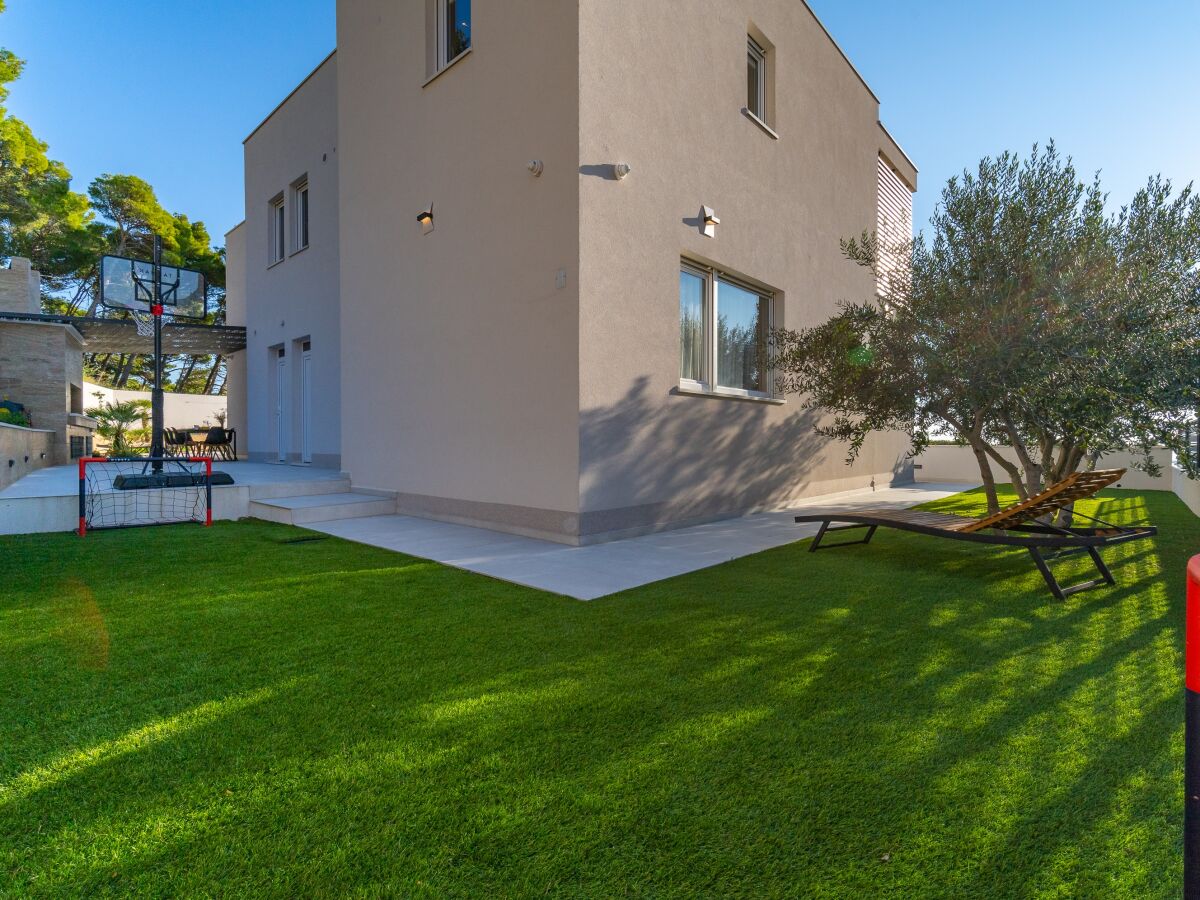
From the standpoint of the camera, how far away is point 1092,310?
5.43 m

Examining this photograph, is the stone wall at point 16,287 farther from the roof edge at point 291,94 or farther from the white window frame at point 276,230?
the roof edge at point 291,94

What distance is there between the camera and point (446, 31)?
8.03 meters

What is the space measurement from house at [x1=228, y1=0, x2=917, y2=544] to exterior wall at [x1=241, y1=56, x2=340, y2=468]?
306mm

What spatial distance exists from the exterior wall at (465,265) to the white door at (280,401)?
4.77 metres

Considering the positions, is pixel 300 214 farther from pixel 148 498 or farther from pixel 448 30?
pixel 148 498

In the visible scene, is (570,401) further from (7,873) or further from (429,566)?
(7,873)

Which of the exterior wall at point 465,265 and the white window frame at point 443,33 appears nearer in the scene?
the exterior wall at point 465,265

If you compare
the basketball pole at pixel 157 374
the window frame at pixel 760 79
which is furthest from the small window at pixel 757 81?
the basketball pole at pixel 157 374

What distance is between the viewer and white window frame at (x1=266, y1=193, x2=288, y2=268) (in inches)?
533

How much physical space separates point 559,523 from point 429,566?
150 cm

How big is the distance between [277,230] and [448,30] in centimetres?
798

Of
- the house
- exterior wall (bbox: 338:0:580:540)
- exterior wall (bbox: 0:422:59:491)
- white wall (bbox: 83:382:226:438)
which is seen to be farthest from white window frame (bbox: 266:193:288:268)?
white wall (bbox: 83:382:226:438)

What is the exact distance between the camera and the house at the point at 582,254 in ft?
20.3

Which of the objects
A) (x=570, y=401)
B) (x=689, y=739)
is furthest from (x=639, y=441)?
(x=689, y=739)
